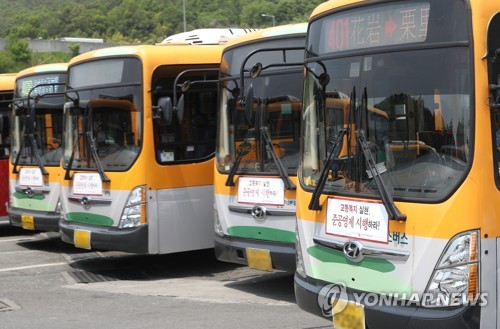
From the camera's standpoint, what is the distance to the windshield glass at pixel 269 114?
8.46 meters

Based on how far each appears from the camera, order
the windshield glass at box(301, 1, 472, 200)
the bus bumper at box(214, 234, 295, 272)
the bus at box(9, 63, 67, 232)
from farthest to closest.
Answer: the bus at box(9, 63, 67, 232) → the bus bumper at box(214, 234, 295, 272) → the windshield glass at box(301, 1, 472, 200)

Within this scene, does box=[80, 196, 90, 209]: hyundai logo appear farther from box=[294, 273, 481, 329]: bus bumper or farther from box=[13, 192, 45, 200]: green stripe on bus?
box=[294, 273, 481, 329]: bus bumper

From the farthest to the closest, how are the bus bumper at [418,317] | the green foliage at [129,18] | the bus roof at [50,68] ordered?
the green foliage at [129,18], the bus roof at [50,68], the bus bumper at [418,317]

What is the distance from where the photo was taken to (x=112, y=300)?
895 cm

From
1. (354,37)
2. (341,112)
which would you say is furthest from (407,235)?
(354,37)

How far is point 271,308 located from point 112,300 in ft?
5.93

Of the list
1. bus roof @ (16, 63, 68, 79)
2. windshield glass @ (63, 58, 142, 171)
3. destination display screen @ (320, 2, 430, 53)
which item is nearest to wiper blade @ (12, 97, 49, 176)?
bus roof @ (16, 63, 68, 79)

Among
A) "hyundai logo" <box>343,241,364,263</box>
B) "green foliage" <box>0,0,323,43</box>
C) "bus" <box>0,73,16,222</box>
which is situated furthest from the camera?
"green foliage" <box>0,0,323,43</box>

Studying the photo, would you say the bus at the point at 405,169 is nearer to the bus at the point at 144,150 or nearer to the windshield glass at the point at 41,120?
the bus at the point at 144,150

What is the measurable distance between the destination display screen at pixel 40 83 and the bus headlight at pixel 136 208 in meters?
3.85

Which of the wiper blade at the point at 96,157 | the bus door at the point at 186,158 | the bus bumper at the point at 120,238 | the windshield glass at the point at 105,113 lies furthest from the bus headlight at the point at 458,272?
the wiper blade at the point at 96,157

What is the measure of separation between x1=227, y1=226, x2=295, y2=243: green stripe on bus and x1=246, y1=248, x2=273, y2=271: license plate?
0.14 meters

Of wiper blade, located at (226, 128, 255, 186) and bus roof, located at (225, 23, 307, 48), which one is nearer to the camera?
bus roof, located at (225, 23, 307, 48)

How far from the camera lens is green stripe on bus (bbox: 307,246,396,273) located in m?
5.60
